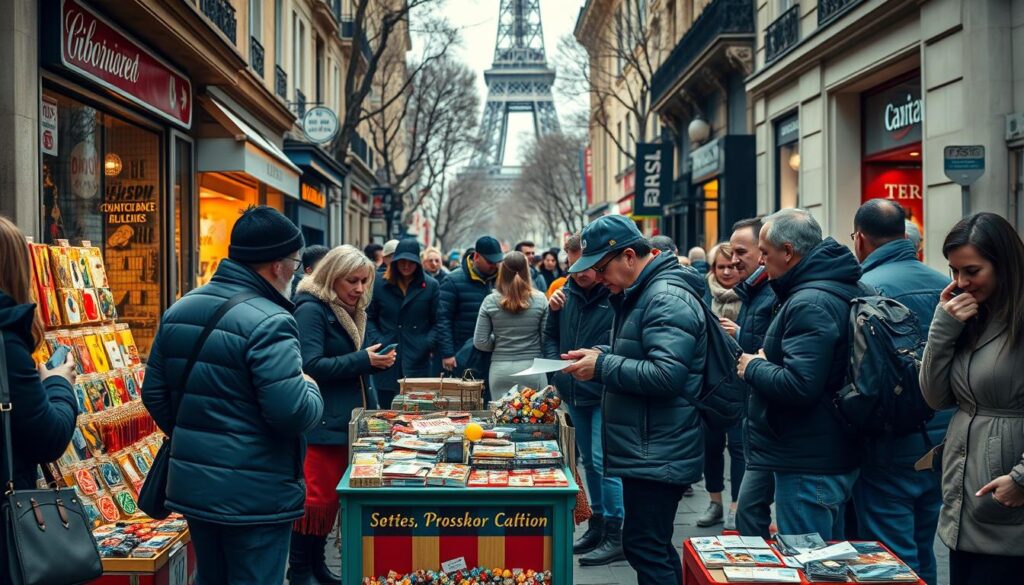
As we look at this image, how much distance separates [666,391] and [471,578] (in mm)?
1162

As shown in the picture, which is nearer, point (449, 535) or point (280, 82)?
point (449, 535)

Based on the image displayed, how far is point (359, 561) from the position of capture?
4027 mm

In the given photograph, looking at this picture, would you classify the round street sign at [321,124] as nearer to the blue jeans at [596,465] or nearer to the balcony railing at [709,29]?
the balcony railing at [709,29]

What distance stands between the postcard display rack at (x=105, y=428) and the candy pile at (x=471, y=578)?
1257 millimetres

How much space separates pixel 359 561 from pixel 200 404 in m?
1.00

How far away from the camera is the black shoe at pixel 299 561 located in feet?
17.8

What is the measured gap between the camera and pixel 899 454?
428 centimetres

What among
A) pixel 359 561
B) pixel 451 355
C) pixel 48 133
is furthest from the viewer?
pixel 451 355

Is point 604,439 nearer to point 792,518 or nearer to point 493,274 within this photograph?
point 792,518

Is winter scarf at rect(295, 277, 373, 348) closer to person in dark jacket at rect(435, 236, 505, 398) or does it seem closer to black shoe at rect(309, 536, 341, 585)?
black shoe at rect(309, 536, 341, 585)

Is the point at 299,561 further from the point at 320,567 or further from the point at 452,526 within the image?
the point at 452,526

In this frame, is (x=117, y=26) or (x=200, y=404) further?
(x=117, y=26)

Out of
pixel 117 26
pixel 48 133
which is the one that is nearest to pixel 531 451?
pixel 48 133

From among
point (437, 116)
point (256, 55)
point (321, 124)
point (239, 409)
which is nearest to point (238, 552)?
point (239, 409)
